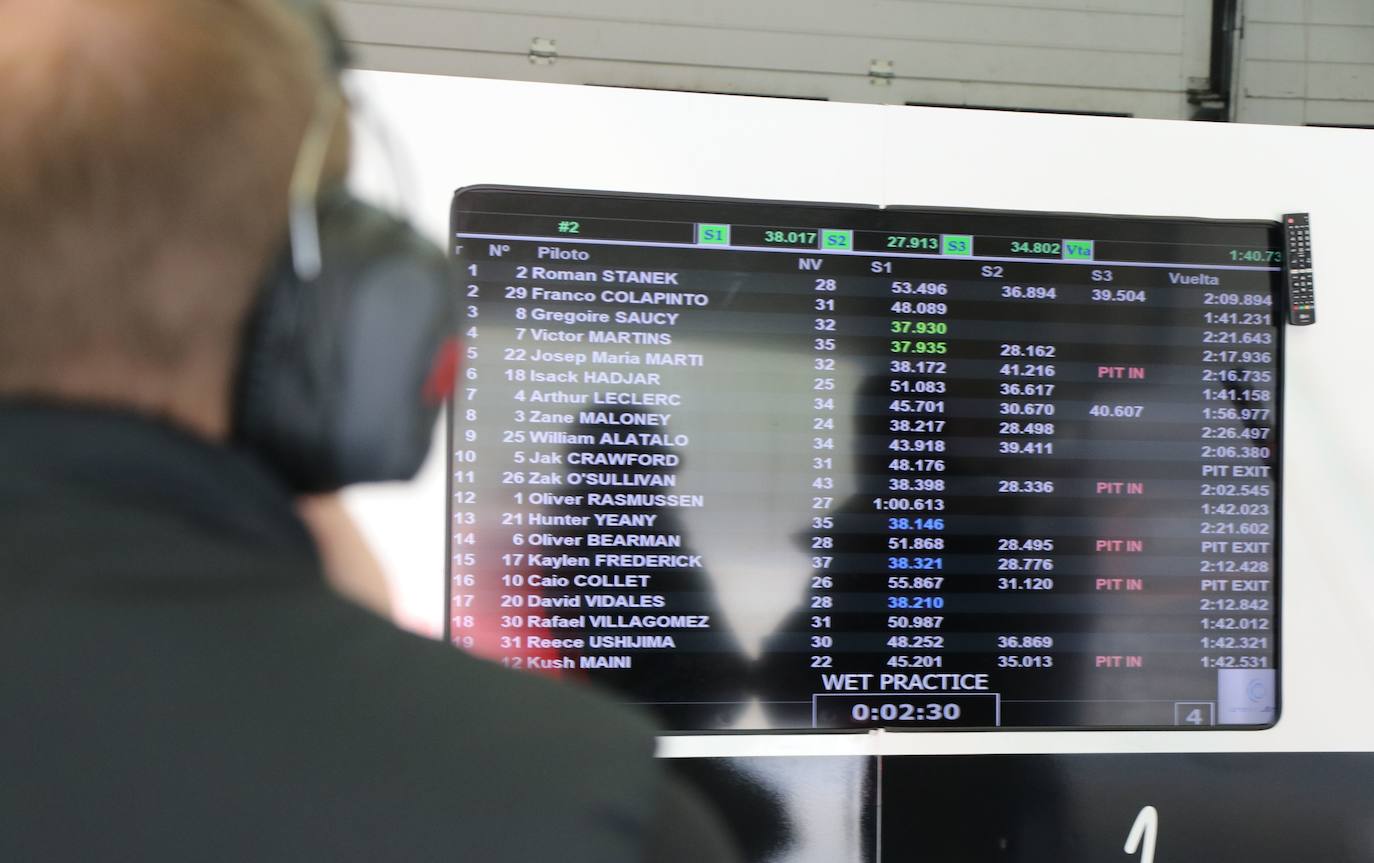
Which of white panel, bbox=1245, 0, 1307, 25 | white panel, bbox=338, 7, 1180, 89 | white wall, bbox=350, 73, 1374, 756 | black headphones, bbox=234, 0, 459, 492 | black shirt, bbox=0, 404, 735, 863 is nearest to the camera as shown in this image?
black shirt, bbox=0, 404, 735, 863

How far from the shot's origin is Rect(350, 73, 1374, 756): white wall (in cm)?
169

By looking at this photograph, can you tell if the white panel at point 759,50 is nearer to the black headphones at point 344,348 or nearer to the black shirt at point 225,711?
the black headphones at point 344,348

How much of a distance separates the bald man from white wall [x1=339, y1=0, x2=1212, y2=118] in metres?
3.00

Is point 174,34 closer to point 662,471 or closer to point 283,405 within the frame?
point 283,405

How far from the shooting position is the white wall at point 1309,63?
371cm

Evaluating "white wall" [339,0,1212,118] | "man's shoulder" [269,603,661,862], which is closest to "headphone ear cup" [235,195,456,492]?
"man's shoulder" [269,603,661,862]

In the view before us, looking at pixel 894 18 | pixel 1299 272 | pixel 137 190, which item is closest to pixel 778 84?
pixel 894 18

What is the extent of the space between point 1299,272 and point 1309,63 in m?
2.33

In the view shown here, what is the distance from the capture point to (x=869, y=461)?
1.80m

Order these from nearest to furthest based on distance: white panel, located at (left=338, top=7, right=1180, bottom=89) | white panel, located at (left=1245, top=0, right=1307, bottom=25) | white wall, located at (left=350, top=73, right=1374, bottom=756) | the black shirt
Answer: the black shirt → white wall, located at (left=350, top=73, right=1374, bottom=756) → white panel, located at (left=338, top=7, right=1180, bottom=89) → white panel, located at (left=1245, top=0, right=1307, bottom=25)

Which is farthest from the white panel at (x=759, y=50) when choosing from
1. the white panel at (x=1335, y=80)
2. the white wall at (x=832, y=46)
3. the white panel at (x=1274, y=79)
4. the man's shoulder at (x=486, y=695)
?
the man's shoulder at (x=486, y=695)

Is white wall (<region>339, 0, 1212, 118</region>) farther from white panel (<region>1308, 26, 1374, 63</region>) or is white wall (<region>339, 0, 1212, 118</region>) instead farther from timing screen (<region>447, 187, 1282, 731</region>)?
timing screen (<region>447, 187, 1282, 731</region>)

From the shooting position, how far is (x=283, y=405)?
62 cm

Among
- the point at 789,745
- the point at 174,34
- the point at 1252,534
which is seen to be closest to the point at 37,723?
the point at 174,34
